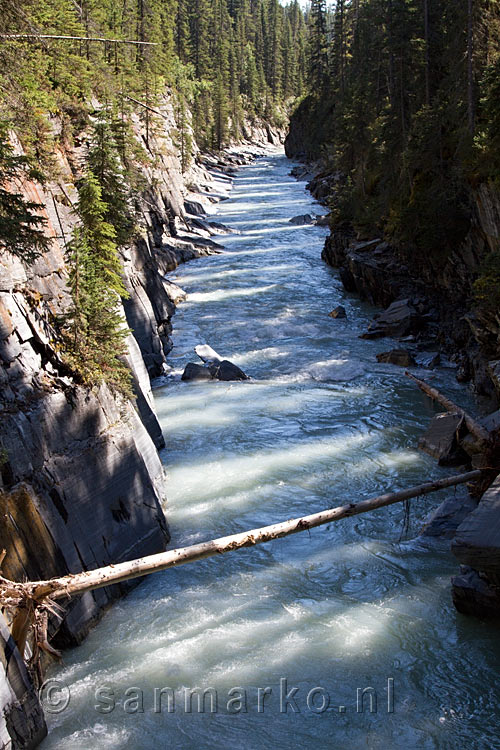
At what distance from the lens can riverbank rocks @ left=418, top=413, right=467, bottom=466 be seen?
11789 millimetres

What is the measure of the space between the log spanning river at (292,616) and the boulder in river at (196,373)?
1.67m

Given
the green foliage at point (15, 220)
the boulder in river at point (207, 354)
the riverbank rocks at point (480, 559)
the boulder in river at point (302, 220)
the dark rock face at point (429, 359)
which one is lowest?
the dark rock face at point (429, 359)

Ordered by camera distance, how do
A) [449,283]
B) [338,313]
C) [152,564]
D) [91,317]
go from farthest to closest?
[338,313]
[449,283]
[91,317]
[152,564]

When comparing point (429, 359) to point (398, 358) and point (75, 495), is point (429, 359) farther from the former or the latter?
point (75, 495)

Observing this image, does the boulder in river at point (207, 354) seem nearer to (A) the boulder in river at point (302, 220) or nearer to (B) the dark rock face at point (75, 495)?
(B) the dark rock face at point (75, 495)

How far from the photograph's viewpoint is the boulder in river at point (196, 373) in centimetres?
1792

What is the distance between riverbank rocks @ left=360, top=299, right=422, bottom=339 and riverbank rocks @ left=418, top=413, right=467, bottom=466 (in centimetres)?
784

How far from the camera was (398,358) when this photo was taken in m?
18.2

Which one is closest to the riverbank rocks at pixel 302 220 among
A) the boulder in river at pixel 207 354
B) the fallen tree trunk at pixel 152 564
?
the boulder in river at pixel 207 354

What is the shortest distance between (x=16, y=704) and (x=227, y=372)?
12794 mm

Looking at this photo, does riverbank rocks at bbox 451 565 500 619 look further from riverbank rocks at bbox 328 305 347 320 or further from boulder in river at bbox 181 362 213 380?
riverbank rocks at bbox 328 305 347 320

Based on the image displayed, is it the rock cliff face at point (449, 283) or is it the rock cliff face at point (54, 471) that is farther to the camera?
the rock cliff face at point (449, 283)

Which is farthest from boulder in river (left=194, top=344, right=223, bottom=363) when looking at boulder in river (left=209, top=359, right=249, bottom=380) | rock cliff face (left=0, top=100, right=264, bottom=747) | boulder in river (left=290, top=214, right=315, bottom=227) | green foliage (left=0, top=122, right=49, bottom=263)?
boulder in river (left=290, top=214, right=315, bottom=227)

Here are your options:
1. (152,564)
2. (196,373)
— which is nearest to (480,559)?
(152,564)
